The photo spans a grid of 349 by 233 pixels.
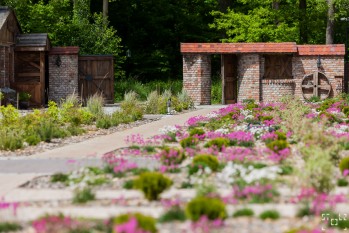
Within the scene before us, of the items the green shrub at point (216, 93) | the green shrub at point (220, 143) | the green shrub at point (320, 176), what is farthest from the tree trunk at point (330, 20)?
the green shrub at point (320, 176)

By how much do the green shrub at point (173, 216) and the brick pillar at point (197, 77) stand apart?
2687 centimetres

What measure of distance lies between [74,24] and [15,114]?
24241mm

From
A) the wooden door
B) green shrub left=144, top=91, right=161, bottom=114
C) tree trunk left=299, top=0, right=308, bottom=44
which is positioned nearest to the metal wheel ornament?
the wooden door

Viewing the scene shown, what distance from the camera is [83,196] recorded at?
8.67 meters

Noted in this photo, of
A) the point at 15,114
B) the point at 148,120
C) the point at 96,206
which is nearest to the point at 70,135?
the point at 15,114

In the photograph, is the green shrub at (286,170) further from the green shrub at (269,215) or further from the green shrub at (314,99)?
the green shrub at (314,99)

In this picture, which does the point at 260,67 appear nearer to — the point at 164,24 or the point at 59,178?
the point at 164,24

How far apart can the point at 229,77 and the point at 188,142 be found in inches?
Result: 826

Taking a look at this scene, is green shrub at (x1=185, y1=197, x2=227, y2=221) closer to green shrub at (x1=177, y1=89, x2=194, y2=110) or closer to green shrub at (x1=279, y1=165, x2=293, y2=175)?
green shrub at (x1=279, y1=165, x2=293, y2=175)

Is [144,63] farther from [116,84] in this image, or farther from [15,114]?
[15,114]

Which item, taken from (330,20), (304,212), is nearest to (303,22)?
(330,20)

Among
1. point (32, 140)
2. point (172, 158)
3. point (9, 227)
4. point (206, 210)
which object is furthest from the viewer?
point (32, 140)

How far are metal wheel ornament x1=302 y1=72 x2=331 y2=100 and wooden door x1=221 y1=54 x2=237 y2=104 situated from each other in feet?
10.9

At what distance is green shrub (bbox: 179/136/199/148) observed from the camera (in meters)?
14.2
